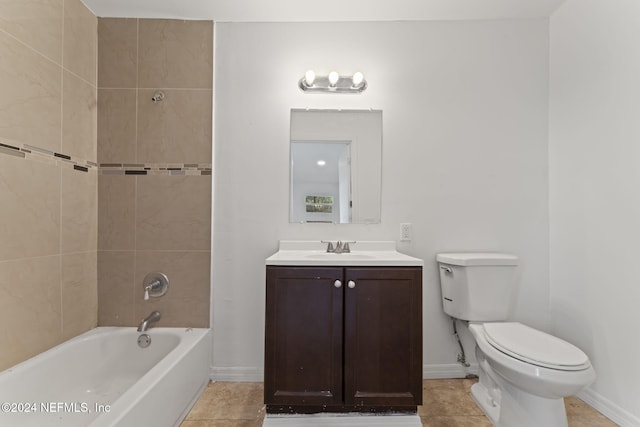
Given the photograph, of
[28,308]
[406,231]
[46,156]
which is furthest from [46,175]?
[406,231]

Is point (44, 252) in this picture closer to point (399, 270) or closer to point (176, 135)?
point (176, 135)

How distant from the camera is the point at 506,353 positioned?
1353mm

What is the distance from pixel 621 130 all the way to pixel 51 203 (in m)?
2.93

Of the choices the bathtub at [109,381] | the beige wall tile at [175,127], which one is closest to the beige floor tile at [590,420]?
the bathtub at [109,381]

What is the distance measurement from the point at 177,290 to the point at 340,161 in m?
1.33

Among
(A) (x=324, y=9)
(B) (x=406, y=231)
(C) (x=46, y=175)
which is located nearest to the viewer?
(C) (x=46, y=175)

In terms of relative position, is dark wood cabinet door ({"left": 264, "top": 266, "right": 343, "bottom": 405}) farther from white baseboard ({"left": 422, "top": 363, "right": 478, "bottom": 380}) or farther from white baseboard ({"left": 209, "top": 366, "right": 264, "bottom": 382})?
white baseboard ({"left": 422, "top": 363, "right": 478, "bottom": 380})

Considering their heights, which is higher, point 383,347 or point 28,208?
point 28,208

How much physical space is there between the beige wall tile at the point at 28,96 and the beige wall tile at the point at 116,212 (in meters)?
0.36

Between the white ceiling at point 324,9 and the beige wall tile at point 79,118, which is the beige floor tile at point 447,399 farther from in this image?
the beige wall tile at point 79,118

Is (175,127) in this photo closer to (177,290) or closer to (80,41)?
(80,41)

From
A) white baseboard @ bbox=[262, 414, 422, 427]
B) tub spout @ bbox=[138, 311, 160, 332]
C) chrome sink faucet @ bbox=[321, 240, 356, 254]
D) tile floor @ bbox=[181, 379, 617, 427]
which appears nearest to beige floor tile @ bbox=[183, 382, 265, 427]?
tile floor @ bbox=[181, 379, 617, 427]

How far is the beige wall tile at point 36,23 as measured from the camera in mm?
1387

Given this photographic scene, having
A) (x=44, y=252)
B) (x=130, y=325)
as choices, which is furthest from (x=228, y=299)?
(x=44, y=252)
